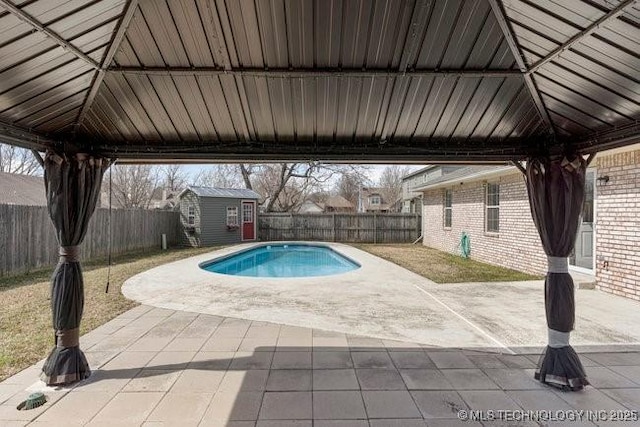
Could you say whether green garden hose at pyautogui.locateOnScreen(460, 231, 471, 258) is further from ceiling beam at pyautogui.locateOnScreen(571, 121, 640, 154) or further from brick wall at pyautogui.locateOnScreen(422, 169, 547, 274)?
ceiling beam at pyautogui.locateOnScreen(571, 121, 640, 154)

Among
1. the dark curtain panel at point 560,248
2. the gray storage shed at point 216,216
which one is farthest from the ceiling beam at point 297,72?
the gray storage shed at point 216,216

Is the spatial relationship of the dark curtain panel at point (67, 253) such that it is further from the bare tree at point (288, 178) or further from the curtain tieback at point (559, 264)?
the bare tree at point (288, 178)

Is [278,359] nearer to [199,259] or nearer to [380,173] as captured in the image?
[199,259]

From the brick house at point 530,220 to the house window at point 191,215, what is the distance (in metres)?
11.2

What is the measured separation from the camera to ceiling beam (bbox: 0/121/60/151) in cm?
276

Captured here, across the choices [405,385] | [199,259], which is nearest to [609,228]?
[405,385]

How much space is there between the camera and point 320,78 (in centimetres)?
279

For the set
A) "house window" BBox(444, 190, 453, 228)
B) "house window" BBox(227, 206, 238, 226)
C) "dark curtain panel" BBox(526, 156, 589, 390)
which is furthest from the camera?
"house window" BBox(227, 206, 238, 226)

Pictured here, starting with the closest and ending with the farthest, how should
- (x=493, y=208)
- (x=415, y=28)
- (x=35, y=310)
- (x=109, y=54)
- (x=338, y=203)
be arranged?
(x=415, y=28)
(x=109, y=54)
(x=35, y=310)
(x=493, y=208)
(x=338, y=203)

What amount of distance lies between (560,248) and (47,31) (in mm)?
4483

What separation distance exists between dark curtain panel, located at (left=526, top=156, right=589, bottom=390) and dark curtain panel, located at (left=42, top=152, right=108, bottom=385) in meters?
4.58

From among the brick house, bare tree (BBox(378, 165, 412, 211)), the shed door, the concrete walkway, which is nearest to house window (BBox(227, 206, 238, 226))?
the shed door

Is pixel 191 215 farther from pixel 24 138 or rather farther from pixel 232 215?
pixel 24 138

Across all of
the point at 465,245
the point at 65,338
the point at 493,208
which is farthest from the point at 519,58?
the point at 465,245
